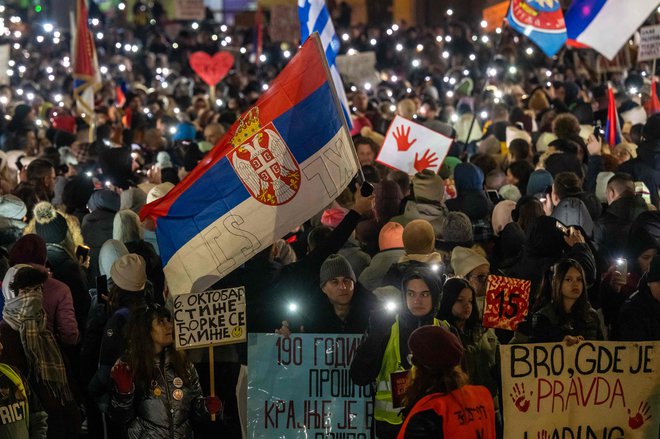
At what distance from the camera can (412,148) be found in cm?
1171

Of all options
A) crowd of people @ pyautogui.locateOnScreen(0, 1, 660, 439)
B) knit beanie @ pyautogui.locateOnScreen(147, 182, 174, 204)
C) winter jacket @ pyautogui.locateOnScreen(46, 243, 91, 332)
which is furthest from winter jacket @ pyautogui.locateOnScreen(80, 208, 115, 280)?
winter jacket @ pyautogui.locateOnScreen(46, 243, 91, 332)

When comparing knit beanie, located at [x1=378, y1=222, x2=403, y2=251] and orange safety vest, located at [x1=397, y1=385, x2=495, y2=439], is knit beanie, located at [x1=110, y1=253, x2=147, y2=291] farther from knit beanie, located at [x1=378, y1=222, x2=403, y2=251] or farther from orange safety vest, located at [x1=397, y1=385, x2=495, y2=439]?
orange safety vest, located at [x1=397, y1=385, x2=495, y2=439]

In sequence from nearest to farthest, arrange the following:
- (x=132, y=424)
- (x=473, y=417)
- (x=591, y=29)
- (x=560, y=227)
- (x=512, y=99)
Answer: (x=473, y=417) < (x=132, y=424) < (x=560, y=227) < (x=591, y=29) < (x=512, y=99)

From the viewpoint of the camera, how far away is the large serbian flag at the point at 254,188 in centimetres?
665

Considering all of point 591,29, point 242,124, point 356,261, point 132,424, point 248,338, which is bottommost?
point 132,424

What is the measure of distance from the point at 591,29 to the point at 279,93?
8113mm

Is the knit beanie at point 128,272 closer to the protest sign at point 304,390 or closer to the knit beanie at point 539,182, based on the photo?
the protest sign at point 304,390

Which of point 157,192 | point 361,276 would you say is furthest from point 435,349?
point 157,192

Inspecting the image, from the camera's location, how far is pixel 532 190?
10211mm

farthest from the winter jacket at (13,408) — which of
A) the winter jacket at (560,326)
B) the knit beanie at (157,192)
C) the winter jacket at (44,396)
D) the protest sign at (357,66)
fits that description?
the protest sign at (357,66)

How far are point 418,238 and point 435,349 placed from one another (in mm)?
2296

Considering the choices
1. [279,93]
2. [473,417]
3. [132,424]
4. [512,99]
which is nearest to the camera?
[473,417]

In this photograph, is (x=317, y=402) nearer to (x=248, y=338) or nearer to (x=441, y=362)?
(x=248, y=338)

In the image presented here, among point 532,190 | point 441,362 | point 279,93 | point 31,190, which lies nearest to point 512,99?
point 532,190
